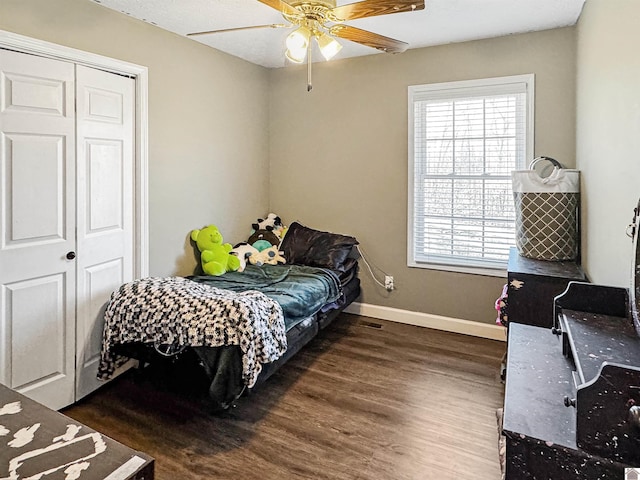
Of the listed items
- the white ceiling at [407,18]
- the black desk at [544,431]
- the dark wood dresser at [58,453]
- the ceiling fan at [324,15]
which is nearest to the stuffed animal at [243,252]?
the white ceiling at [407,18]

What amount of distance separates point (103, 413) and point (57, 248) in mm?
1054

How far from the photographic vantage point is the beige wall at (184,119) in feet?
8.48

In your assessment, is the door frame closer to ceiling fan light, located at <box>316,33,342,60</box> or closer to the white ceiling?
the white ceiling

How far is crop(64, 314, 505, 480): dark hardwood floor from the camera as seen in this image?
6.67 feet

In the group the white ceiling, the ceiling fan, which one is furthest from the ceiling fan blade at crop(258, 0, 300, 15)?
the white ceiling

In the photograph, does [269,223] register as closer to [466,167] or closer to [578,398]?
[466,167]

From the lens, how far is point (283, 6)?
6.72ft

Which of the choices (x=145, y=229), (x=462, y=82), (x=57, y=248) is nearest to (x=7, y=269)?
(x=57, y=248)

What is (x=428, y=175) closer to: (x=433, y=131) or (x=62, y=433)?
(x=433, y=131)

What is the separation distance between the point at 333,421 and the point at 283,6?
2302 millimetres

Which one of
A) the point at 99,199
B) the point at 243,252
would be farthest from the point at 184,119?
the point at 243,252

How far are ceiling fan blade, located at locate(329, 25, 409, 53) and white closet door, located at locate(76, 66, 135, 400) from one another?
158cm

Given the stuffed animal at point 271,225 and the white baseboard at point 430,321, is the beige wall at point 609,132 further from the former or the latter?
the stuffed animal at point 271,225

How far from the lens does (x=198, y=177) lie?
11.9 ft
